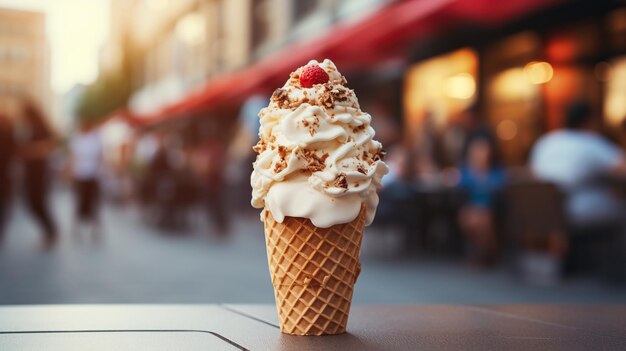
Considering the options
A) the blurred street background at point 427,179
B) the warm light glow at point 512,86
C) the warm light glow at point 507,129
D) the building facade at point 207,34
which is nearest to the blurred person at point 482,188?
the blurred street background at point 427,179

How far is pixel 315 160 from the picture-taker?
7.32 feet

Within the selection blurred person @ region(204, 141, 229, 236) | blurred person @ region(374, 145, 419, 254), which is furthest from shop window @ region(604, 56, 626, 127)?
blurred person @ region(204, 141, 229, 236)

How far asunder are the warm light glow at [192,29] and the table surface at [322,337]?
2823 cm

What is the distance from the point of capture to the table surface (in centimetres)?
205

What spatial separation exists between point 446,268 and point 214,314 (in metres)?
6.46

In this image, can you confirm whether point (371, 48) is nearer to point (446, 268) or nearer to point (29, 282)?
point (446, 268)

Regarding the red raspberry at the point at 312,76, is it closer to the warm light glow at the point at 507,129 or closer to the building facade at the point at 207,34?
the warm light glow at the point at 507,129

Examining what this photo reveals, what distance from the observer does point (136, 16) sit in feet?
158

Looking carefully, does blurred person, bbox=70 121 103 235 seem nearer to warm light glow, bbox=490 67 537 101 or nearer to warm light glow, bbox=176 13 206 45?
warm light glow, bbox=490 67 537 101

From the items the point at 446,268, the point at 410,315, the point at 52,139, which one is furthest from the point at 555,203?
the point at 52,139

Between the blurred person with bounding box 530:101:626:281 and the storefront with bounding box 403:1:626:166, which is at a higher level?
the storefront with bounding box 403:1:626:166

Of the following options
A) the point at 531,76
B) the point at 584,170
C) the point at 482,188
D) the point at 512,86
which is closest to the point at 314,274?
the point at 584,170

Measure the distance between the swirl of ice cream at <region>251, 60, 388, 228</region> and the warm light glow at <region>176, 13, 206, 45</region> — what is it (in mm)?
28509

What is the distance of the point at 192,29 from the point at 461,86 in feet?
67.9
